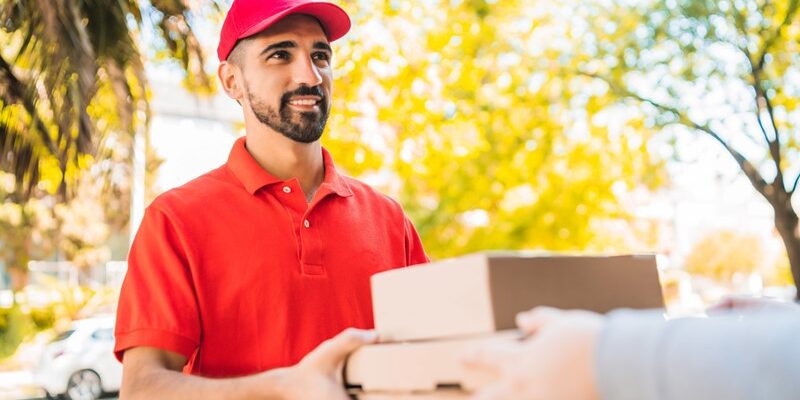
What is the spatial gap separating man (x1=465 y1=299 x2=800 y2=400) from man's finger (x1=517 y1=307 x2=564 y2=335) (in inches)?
0.5

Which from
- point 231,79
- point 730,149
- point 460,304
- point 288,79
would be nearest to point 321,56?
point 288,79

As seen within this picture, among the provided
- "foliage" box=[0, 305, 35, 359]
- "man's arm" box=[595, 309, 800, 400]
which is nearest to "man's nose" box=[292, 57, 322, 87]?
"man's arm" box=[595, 309, 800, 400]

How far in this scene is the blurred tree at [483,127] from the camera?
347 inches

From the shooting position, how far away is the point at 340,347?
1142 mm

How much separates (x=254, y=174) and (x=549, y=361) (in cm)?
107

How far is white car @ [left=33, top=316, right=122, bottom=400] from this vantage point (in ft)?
34.5

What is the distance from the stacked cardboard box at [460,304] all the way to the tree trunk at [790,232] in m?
8.17

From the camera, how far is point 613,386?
810mm

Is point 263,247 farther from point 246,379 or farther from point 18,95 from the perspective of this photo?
point 18,95

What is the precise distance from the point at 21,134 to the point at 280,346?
361cm

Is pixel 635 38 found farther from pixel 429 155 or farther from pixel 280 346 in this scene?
pixel 280 346

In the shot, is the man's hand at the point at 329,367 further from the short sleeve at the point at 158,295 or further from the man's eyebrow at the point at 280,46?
the man's eyebrow at the point at 280,46

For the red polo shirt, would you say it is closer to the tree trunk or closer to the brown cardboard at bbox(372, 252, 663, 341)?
A: the brown cardboard at bbox(372, 252, 663, 341)

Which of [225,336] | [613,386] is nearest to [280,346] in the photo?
[225,336]
